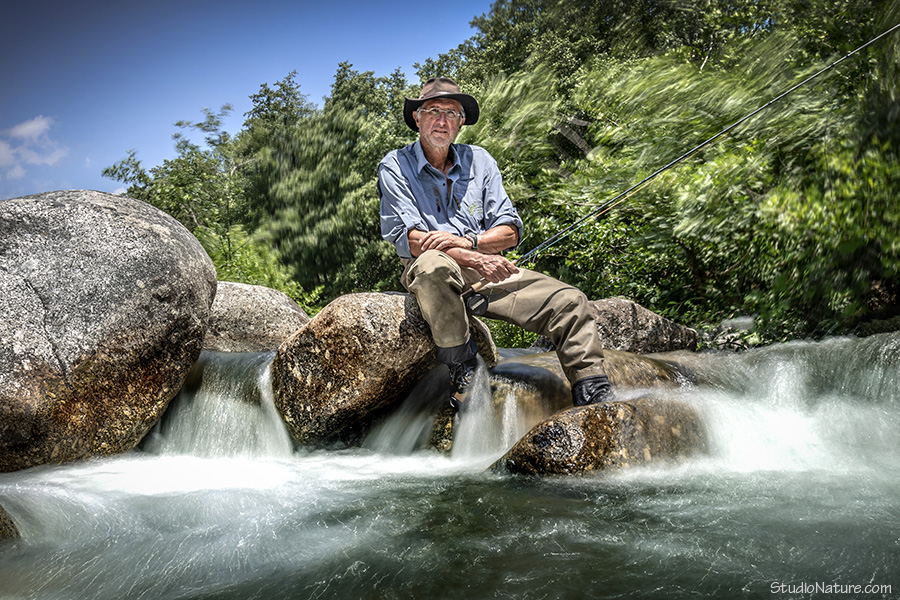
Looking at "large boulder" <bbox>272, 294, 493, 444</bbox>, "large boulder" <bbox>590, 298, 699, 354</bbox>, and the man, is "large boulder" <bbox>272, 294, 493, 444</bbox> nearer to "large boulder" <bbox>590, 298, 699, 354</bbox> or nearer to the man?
the man

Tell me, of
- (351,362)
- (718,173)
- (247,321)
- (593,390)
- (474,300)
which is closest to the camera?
(593,390)

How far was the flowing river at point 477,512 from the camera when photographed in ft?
7.33

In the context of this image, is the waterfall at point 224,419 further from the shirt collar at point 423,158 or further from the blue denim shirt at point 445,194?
the shirt collar at point 423,158

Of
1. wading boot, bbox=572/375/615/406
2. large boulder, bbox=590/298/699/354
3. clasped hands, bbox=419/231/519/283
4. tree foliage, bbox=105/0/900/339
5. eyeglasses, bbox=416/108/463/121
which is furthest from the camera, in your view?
large boulder, bbox=590/298/699/354

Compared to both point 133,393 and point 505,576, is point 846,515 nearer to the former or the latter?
point 505,576

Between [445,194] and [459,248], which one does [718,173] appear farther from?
[459,248]

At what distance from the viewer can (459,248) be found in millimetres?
4184

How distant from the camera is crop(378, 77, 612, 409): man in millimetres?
4129

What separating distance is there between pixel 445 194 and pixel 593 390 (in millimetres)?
1705

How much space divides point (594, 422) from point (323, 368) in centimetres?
201

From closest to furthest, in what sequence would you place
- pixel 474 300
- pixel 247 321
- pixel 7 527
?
pixel 7 527, pixel 474 300, pixel 247 321

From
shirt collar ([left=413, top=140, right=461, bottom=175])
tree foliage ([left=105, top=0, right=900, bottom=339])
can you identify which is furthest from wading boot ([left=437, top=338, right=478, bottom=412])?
tree foliage ([left=105, top=0, right=900, bottom=339])

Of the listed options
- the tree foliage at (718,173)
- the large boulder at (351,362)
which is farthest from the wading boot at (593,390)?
the tree foliage at (718,173)

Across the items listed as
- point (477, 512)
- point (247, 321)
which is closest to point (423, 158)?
point (477, 512)
